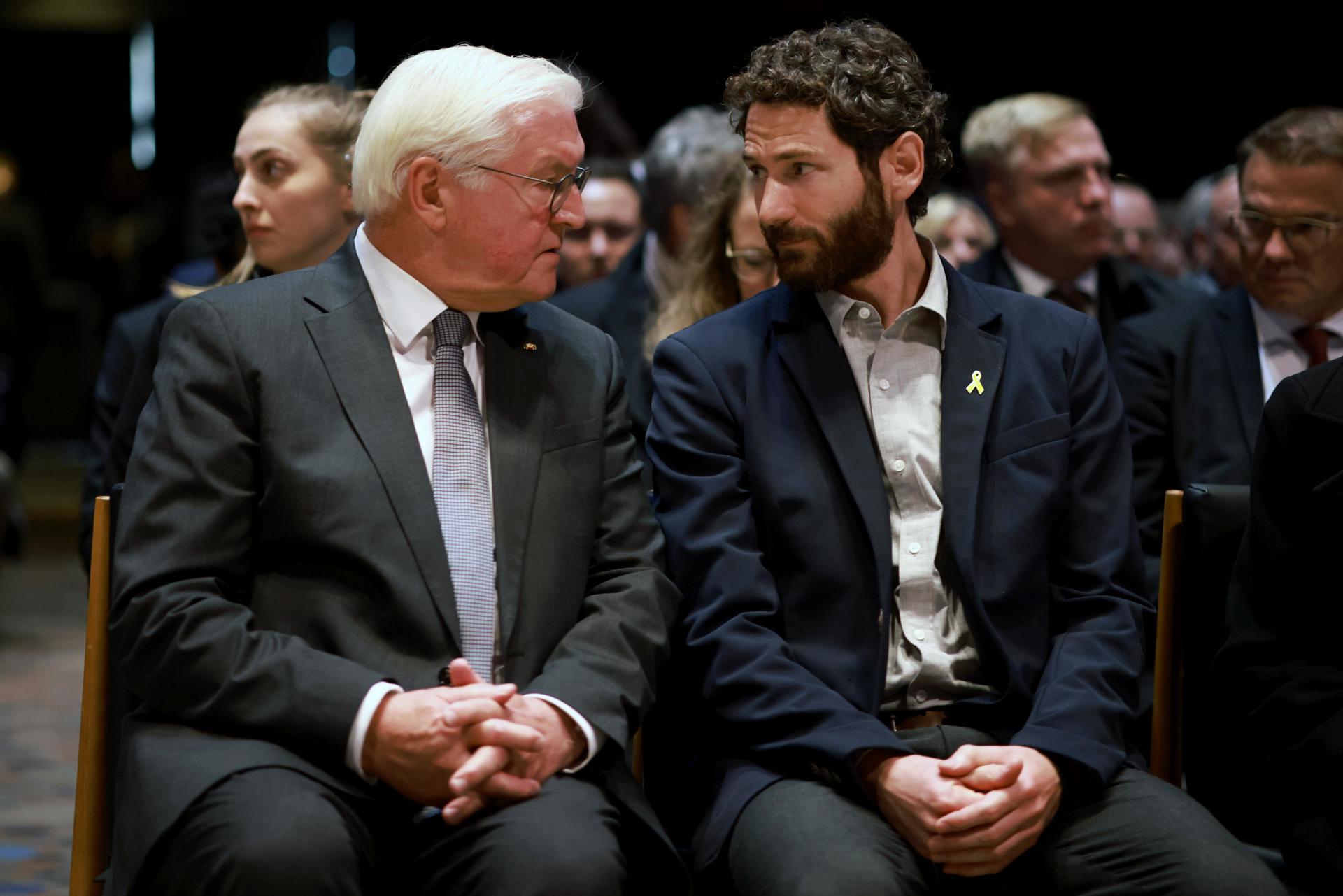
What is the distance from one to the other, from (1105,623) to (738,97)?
3.40 feet

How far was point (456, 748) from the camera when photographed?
6.67 feet

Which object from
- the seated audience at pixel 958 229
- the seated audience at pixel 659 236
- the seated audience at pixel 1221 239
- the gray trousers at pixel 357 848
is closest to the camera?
the gray trousers at pixel 357 848

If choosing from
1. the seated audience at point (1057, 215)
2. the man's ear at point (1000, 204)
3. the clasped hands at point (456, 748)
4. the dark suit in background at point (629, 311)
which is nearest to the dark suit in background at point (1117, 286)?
the seated audience at point (1057, 215)

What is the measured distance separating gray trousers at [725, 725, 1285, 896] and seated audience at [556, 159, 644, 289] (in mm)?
3412

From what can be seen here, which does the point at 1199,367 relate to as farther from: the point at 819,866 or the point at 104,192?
the point at 104,192

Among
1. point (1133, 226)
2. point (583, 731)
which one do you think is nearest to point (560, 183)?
point (583, 731)

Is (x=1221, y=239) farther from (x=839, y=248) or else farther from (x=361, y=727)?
(x=361, y=727)

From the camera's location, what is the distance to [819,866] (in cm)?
202

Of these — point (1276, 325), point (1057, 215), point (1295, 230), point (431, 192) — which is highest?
point (431, 192)

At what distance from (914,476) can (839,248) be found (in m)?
0.39

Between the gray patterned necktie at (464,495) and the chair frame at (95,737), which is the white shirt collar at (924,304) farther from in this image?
the chair frame at (95,737)

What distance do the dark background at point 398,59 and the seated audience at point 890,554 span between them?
5734mm

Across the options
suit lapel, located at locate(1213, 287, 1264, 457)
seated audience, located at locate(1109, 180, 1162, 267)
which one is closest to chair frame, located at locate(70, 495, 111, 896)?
suit lapel, located at locate(1213, 287, 1264, 457)

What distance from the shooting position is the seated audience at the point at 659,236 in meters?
3.98
